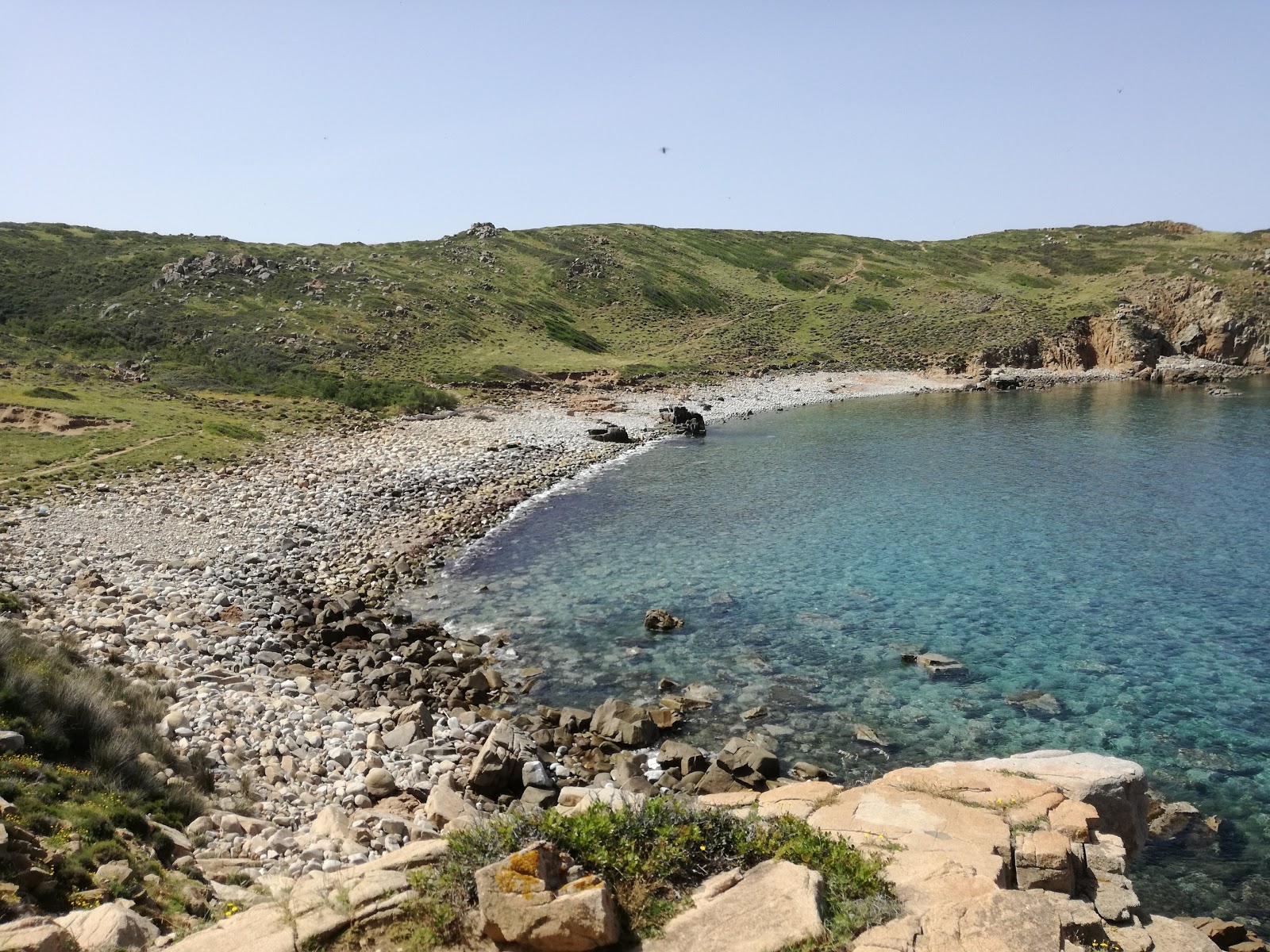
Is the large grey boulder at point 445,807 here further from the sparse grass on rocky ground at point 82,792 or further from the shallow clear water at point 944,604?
the shallow clear water at point 944,604

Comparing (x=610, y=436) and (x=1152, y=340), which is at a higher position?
(x=1152, y=340)

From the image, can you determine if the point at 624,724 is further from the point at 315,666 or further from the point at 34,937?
the point at 34,937

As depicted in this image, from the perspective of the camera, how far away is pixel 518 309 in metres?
108

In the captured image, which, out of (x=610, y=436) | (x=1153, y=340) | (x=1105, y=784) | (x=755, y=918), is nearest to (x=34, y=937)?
(x=755, y=918)

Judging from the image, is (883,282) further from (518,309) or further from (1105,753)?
(1105,753)

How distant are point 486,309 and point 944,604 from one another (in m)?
88.1

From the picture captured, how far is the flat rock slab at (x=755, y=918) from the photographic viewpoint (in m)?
7.95

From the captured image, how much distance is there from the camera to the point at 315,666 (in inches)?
836

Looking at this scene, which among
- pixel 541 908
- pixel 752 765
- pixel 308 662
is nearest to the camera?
pixel 541 908

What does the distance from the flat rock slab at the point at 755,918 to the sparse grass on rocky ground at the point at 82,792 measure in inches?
235

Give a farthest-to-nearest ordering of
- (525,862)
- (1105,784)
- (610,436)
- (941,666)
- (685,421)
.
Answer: (685,421), (610,436), (941,666), (1105,784), (525,862)

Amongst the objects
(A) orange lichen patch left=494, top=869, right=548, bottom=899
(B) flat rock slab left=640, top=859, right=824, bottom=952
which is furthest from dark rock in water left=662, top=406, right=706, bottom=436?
(A) orange lichen patch left=494, top=869, right=548, bottom=899

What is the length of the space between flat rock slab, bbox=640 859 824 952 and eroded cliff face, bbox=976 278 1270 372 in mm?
99838

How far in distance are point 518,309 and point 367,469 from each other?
224 feet
